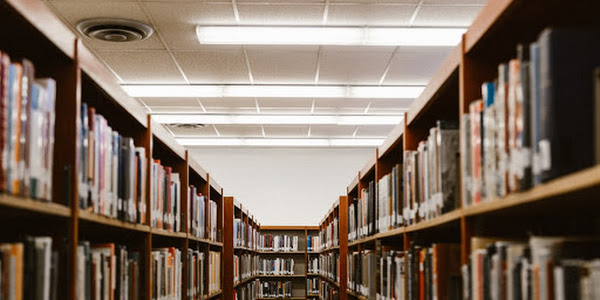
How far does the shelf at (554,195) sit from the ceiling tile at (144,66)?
5.21 m

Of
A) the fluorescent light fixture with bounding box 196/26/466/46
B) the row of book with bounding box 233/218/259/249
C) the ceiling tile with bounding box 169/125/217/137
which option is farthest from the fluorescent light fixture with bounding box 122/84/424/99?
the ceiling tile with bounding box 169/125/217/137

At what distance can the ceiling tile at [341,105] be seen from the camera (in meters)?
8.48

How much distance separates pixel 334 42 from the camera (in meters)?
5.77

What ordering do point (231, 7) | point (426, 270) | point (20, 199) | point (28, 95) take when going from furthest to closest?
point (231, 7) → point (426, 270) → point (28, 95) → point (20, 199)

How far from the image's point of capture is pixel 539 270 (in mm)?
1336

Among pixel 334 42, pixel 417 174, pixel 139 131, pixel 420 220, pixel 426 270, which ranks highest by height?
pixel 334 42

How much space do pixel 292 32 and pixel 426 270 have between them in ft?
12.0

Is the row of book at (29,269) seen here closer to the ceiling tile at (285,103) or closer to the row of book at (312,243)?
the ceiling tile at (285,103)

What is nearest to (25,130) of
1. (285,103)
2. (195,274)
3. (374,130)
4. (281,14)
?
(195,274)

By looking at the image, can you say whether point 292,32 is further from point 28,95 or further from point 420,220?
point 28,95

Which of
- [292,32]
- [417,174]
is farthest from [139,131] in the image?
[292,32]

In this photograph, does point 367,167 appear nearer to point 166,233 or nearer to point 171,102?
point 166,233

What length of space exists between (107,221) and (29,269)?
58cm

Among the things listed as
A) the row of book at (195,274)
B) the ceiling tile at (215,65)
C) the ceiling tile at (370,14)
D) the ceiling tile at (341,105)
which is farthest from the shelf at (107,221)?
the ceiling tile at (341,105)
